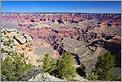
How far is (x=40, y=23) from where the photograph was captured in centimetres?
277

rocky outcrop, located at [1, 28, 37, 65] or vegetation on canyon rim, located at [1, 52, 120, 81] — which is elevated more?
rocky outcrop, located at [1, 28, 37, 65]

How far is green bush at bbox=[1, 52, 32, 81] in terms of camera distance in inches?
107

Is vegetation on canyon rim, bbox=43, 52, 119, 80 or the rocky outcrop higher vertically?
the rocky outcrop

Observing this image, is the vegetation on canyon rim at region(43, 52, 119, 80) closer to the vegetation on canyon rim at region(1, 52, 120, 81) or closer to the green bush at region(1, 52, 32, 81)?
the vegetation on canyon rim at region(1, 52, 120, 81)

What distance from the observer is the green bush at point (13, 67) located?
8.91ft

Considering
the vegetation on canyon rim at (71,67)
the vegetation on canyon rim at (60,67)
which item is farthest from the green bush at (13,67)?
the vegetation on canyon rim at (71,67)

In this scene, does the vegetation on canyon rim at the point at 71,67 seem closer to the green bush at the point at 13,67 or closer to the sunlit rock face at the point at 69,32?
the sunlit rock face at the point at 69,32

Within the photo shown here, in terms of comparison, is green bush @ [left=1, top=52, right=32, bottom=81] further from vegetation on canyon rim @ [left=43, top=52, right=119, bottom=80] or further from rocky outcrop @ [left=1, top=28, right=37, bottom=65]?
vegetation on canyon rim @ [left=43, top=52, right=119, bottom=80]

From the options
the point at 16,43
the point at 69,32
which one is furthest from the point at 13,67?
the point at 69,32

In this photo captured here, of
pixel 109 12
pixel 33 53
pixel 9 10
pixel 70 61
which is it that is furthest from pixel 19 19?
pixel 109 12

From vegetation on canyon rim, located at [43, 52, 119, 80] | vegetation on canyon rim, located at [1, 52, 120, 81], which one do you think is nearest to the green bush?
vegetation on canyon rim, located at [1, 52, 120, 81]

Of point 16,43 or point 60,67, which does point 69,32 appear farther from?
point 16,43

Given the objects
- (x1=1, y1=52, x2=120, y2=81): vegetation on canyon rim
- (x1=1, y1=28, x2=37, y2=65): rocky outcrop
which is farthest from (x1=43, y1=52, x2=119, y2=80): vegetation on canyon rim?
(x1=1, y1=28, x2=37, y2=65): rocky outcrop

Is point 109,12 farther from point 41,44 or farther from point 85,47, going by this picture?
point 41,44
